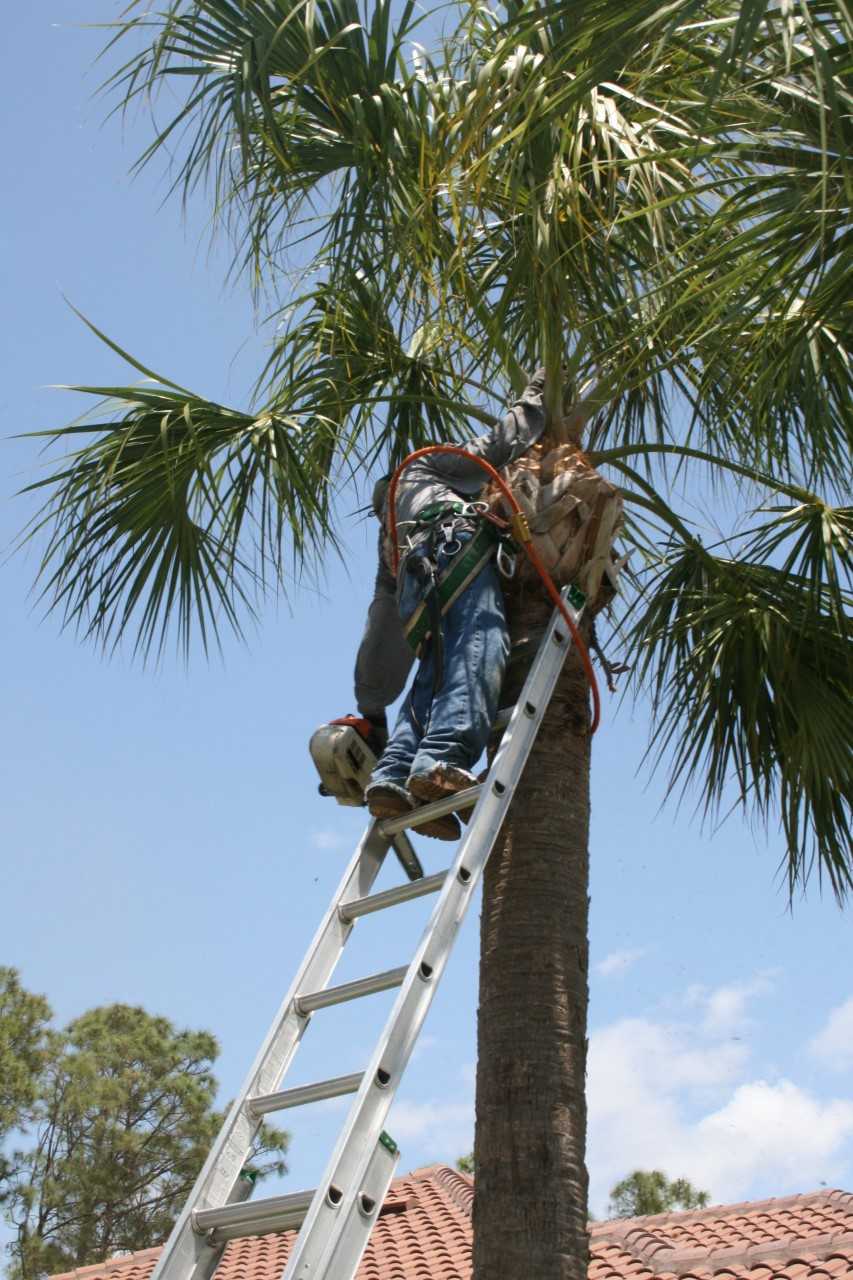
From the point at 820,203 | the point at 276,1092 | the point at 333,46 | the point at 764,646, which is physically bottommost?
the point at 276,1092

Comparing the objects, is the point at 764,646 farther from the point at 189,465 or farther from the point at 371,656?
the point at 189,465

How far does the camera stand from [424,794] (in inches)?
209

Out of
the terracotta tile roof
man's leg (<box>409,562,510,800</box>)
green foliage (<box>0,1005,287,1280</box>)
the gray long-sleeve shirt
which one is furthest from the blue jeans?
green foliage (<box>0,1005,287,1280</box>)

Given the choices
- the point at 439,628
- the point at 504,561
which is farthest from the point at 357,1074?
the point at 504,561

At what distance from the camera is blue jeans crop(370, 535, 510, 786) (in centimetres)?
534

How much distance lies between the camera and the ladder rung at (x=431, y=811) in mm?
5211

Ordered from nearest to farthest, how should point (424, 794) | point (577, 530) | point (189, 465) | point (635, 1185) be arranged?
point (424, 794) → point (577, 530) → point (189, 465) → point (635, 1185)

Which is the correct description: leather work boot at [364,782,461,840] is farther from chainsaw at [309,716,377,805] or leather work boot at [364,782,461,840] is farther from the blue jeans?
chainsaw at [309,716,377,805]

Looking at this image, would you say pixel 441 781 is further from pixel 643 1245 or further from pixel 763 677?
pixel 643 1245

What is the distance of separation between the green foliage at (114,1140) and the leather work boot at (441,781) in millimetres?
14348

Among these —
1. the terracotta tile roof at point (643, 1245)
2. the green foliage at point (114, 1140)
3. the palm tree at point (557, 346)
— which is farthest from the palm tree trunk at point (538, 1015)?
the green foliage at point (114, 1140)

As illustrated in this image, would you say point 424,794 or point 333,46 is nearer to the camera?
point 424,794

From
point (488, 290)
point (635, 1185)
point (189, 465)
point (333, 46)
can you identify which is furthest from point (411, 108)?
point (635, 1185)

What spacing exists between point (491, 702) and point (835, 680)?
2420mm
